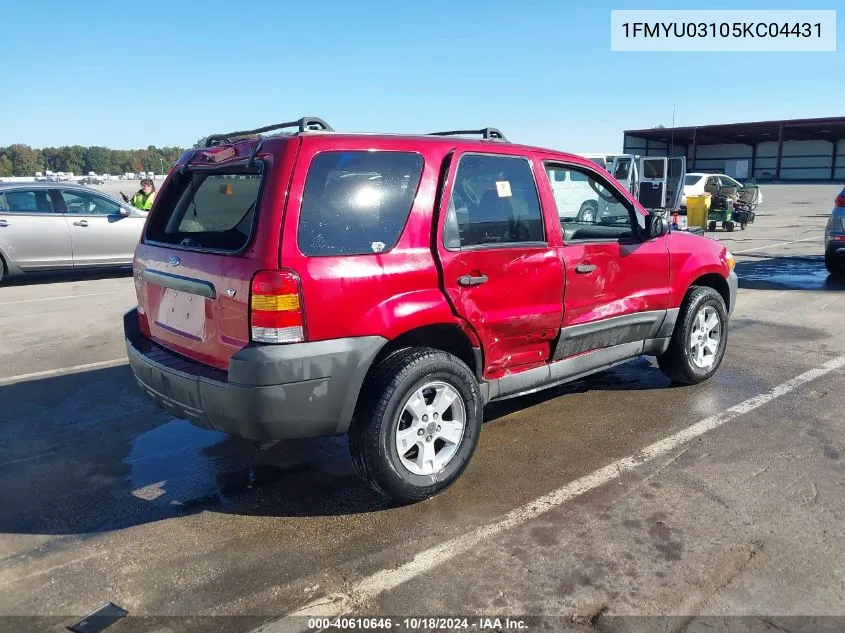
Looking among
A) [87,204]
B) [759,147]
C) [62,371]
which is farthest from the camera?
[759,147]

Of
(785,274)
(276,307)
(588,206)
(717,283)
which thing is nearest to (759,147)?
(785,274)

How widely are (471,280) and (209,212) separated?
147 cm

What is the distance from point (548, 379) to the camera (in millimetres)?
4336

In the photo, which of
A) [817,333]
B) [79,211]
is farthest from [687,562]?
[79,211]

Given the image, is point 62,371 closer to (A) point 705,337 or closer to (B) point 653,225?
(B) point 653,225

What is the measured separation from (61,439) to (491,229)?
309 cm

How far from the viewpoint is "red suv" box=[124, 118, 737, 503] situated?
3.20m

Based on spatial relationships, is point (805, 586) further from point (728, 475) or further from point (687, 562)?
point (728, 475)

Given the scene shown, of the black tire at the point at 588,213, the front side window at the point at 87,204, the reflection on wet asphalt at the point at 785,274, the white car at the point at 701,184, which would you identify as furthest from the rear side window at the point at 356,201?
the white car at the point at 701,184

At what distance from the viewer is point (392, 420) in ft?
11.2

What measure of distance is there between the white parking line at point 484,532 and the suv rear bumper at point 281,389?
745 millimetres

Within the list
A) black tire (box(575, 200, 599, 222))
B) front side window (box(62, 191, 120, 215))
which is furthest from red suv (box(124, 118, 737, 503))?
front side window (box(62, 191, 120, 215))

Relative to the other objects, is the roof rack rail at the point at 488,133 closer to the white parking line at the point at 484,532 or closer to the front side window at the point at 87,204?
the white parking line at the point at 484,532

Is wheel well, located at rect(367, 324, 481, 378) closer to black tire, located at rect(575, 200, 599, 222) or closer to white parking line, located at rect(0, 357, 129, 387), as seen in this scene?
black tire, located at rect(575, 200, 599, 222)
